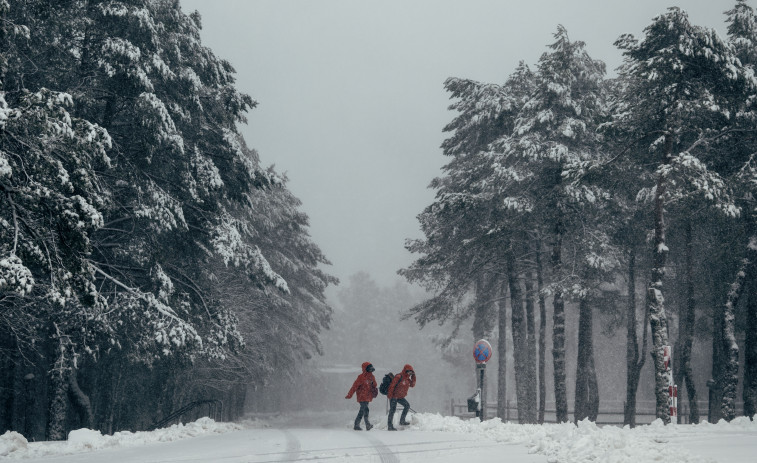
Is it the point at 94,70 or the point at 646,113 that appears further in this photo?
the point at 646,113

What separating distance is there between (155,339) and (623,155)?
1351cm

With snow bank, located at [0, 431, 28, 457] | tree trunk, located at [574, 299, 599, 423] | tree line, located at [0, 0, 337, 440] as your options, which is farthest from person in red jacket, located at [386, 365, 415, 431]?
snow bank, located at [0, 431, 28, 457]

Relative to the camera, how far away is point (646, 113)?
53.7 feet

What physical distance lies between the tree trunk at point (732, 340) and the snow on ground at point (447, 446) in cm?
474

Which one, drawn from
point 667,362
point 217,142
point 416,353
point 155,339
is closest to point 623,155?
point 667,362

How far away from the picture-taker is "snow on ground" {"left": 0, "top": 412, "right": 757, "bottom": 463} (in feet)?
27.3

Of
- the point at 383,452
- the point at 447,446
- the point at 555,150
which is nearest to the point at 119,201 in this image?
the point at 383,452

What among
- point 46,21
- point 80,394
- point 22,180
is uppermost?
point 46,21

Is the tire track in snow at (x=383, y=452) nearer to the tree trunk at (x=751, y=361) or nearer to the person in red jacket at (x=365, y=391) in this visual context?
the person in red jacket at (x=365, y=391)

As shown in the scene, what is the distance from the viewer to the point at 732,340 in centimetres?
1820

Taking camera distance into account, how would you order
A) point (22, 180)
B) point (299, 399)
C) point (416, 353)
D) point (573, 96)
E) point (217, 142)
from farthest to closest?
point (416, 353) < point (299, 399) < point (573, 96) < point (217, 142) < point (22, 180)

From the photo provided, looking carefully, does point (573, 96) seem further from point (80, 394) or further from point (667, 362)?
point (80, 394)

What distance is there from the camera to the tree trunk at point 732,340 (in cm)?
1767

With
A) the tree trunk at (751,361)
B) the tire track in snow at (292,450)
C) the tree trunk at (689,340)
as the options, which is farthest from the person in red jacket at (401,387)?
the tree trunk at (751,361)
